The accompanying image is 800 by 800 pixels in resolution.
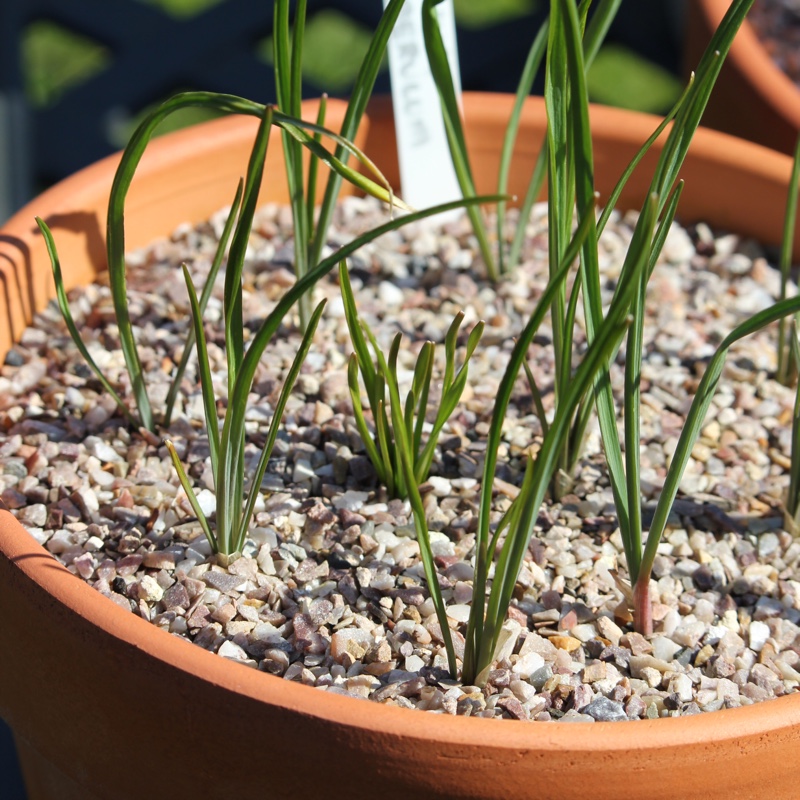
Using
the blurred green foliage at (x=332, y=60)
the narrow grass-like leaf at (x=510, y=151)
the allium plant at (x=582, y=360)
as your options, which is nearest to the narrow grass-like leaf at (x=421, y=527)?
the allium plant at (x=582, y=360)

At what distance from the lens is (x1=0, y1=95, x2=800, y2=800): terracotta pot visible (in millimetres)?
565

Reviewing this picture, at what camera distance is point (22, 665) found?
0.67m

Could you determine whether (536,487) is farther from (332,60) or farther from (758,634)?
(332,60)

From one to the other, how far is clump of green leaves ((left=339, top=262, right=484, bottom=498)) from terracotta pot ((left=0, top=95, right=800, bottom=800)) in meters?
0.16

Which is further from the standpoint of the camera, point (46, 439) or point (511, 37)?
point (511, 37)

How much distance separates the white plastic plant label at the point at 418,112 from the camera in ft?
3.34

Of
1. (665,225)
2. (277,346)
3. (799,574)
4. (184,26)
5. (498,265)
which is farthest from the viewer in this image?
(184,26)

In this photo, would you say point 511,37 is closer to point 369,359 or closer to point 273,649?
point 369,359

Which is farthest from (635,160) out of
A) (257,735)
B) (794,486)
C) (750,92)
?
(750,92)

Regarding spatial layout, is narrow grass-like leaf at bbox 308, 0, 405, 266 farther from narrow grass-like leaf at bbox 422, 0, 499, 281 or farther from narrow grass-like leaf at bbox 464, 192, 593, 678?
narrow grass-like leaf at bbox 464, 192, 593, 678

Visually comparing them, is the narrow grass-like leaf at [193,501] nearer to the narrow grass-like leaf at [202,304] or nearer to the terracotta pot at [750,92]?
the narrow grass-like leaf at [202,304]

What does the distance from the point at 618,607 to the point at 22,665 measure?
1.24 feet

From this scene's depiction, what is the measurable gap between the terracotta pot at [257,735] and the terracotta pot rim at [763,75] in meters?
0.77

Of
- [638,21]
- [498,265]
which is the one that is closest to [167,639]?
[498,265]
